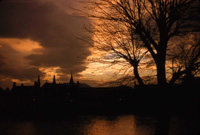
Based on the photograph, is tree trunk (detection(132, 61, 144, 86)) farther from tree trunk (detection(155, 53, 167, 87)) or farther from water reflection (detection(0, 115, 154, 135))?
water reflection (detection(0, 115, 154, 135))

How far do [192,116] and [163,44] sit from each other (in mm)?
20660

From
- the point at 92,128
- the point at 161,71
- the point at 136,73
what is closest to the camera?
the point at 161,71

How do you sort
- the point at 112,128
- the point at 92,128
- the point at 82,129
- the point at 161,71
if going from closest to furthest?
the point at 161,71, the point at 112,128, the point at 82,129, the point at 92,128

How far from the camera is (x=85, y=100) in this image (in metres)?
51.8

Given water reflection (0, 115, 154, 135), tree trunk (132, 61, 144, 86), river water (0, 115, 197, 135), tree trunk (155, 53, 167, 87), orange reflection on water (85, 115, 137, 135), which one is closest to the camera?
tree trunk (155, 53, 167, 87)

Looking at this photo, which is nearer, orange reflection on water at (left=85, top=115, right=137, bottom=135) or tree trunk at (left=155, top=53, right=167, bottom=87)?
tree trunk at (left=155, top=53, right=167, bottom=87)

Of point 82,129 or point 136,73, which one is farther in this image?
point 82,129

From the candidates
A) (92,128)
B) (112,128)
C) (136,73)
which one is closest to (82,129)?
(92,128)

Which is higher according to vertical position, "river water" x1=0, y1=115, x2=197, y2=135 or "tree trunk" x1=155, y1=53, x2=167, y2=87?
"tree trunk" x1=155, y1=53, x2=167, y2=87

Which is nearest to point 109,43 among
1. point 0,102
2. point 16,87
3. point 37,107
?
point 37,107

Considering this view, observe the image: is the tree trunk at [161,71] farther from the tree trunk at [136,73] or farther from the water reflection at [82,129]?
the water reflection at [82,129]

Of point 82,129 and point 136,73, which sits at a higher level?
point 136,73

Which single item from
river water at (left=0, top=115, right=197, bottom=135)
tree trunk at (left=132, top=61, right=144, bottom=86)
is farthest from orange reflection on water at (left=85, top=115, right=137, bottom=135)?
tree trunk at (left=132, top=61, right=144, bottom=86)

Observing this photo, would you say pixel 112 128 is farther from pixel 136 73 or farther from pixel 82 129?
pixel 136 73
